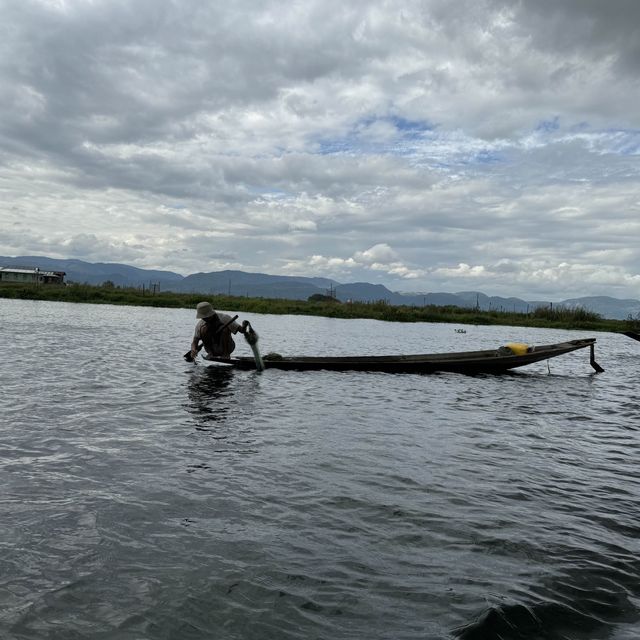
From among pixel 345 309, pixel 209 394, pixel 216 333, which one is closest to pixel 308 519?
pixel 209 394

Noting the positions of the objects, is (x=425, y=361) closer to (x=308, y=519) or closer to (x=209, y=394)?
(x=209, y=394)

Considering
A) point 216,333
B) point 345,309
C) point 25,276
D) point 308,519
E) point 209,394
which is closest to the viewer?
point 308,519

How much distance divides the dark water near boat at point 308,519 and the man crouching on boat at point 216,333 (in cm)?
443

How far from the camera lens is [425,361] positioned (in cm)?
2042

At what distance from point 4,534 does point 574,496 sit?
7.09m

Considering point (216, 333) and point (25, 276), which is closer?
point (216, 333)

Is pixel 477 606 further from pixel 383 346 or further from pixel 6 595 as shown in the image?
pixel 383 346

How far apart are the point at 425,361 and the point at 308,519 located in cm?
1464

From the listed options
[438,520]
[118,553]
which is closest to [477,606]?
[438,520]

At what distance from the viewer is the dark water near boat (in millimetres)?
4418

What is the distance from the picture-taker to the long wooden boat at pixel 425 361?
19859mm

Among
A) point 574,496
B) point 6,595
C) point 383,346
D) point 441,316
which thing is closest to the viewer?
point 6,595

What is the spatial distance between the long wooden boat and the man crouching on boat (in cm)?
43

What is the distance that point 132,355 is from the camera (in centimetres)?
2228
